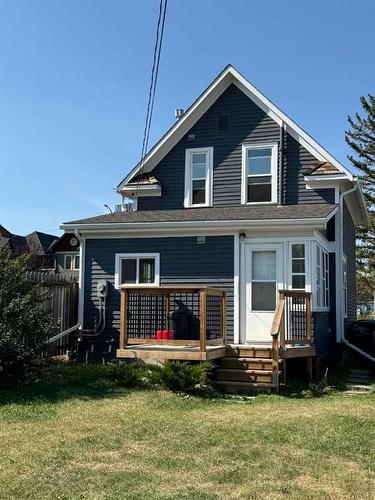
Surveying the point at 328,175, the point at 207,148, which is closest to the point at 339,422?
the point at 328,175

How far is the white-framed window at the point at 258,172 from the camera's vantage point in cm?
1427

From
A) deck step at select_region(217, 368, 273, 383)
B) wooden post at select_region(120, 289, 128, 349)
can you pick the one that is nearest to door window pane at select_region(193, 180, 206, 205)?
wooden post at select_region(120, 289, 128, 349)

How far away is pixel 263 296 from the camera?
12352 millimetres

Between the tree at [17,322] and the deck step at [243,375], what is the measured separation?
340 cm

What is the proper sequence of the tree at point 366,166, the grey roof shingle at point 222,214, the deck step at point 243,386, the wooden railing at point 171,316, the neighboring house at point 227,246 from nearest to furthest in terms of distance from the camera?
the deck step at point 243,386 → the wooden railing at point 171,316 → the neighboring house at point 227,246 → the grey roof shingle at point 222,214 → the tree at point 366,166

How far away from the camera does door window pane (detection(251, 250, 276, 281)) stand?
12.3 meters

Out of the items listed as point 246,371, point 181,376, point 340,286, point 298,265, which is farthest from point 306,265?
point 181,376

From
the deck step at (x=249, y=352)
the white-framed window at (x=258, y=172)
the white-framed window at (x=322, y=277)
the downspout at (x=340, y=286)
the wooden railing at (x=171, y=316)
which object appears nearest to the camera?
the deck step at (x=249, y=352)

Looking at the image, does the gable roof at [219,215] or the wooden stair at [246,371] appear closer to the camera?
the wooden stair at [246,371]

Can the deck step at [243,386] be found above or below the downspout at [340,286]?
below

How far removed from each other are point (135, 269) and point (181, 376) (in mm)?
4295

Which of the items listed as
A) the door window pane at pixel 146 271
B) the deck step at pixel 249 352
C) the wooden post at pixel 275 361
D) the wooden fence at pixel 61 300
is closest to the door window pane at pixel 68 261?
the wooden fence at pixel 61 300

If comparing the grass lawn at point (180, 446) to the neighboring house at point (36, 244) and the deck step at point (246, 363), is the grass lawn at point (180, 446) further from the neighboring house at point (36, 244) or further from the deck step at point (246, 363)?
the neighboring house at point (36, 244)

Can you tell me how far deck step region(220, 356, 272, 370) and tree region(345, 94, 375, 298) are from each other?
2358cm
